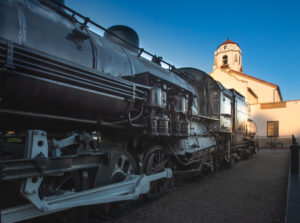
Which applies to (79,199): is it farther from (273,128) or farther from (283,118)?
(283,118)

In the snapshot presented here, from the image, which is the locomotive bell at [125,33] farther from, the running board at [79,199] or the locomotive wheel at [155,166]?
the running board at [79,199]

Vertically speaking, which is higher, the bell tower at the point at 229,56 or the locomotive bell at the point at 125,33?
the bell tower at the point at 229,56

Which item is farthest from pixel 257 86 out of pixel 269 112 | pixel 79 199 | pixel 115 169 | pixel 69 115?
pixel 79 199

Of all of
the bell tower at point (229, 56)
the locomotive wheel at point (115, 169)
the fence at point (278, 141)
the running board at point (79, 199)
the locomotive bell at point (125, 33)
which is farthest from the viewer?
the bell tower at point (229, 56)

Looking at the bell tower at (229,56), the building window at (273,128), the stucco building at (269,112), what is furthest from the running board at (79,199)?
the bell tower at (229,56)

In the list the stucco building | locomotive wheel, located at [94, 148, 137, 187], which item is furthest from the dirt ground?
the stucco building

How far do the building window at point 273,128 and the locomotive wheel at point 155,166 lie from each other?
69.5 feet

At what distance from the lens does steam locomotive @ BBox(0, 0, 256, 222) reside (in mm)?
1978

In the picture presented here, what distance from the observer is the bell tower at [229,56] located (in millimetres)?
36719

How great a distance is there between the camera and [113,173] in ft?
9.75

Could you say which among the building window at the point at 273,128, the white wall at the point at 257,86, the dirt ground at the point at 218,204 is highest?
the white wall at the point at 257,86

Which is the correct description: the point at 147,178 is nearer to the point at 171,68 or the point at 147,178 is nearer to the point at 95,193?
the point at 95,193

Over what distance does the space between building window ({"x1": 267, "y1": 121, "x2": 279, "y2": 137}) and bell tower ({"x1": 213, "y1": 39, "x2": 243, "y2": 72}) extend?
1674cm

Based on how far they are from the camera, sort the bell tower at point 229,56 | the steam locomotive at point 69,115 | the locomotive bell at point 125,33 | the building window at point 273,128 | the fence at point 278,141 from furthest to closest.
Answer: the bell tower at point 229,56, the building window at point 273,128, the fence at point 278,141, the locomotive bell at point 125,33, the steam locomotive at point 69,115
